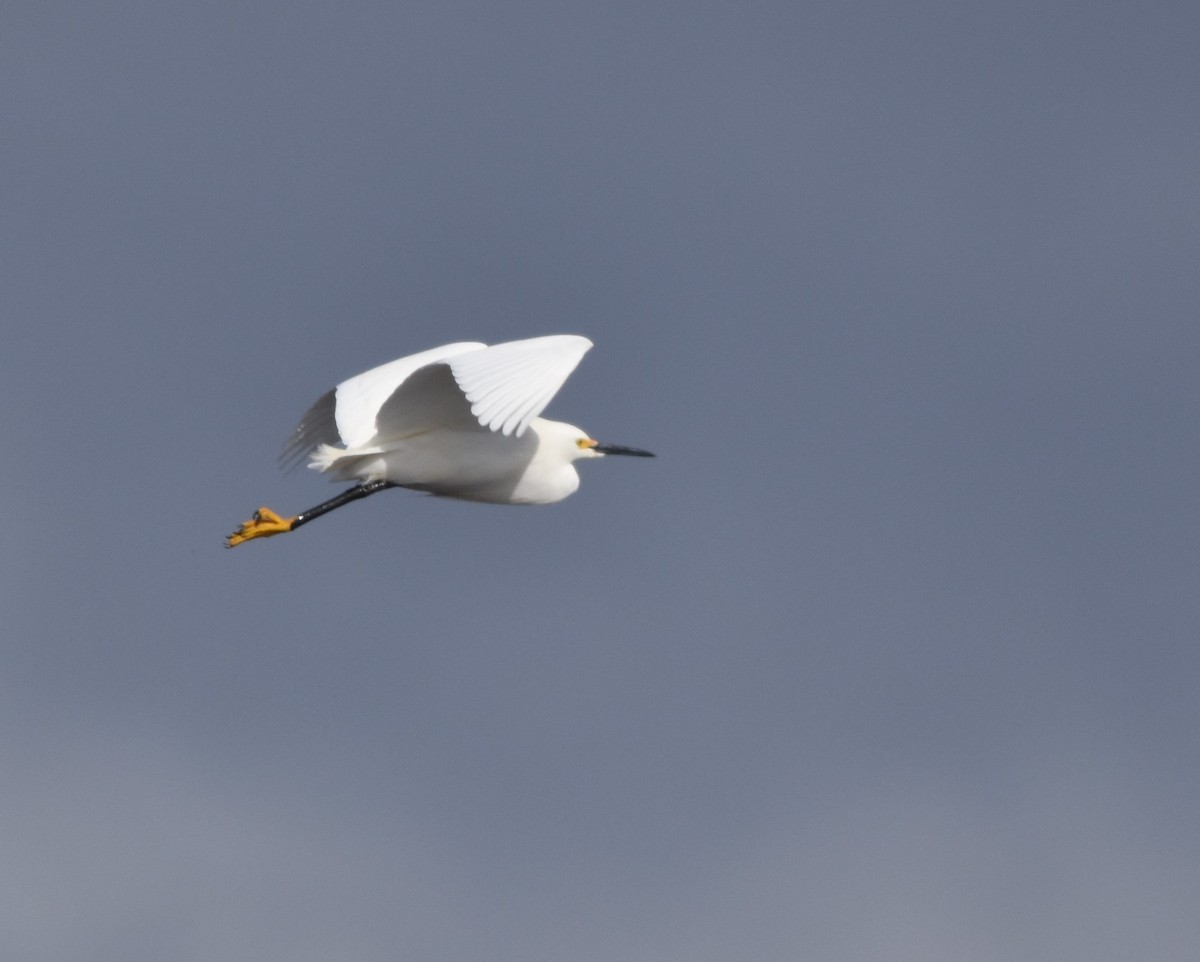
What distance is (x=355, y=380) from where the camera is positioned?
17391mm

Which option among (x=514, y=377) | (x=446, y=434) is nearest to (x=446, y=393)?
(x=446, y=434)

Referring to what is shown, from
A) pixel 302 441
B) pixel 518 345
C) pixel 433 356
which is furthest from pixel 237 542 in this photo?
pixel 518 345

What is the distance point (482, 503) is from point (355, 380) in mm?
1647

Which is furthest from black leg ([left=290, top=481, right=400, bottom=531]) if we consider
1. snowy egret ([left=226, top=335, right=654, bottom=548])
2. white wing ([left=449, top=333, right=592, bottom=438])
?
white wing ([left=449, top=333, right=592, bottom=438])

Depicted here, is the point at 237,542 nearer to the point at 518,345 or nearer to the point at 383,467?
the point at 383,467

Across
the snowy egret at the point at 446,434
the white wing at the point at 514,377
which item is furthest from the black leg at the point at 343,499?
the white wing at the point at 514,377

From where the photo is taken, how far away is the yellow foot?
58.3 ft

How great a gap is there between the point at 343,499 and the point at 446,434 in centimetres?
127

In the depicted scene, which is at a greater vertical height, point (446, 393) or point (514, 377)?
point (446, 393)

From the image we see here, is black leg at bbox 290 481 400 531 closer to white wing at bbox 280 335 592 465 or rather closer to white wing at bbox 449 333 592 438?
white wing at bbox 280 335 592 465

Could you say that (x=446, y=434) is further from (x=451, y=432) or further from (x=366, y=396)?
(x=366, y=396)

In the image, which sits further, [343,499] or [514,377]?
[343,499]

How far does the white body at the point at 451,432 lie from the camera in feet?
48.8

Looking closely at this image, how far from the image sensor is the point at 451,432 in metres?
16.8
